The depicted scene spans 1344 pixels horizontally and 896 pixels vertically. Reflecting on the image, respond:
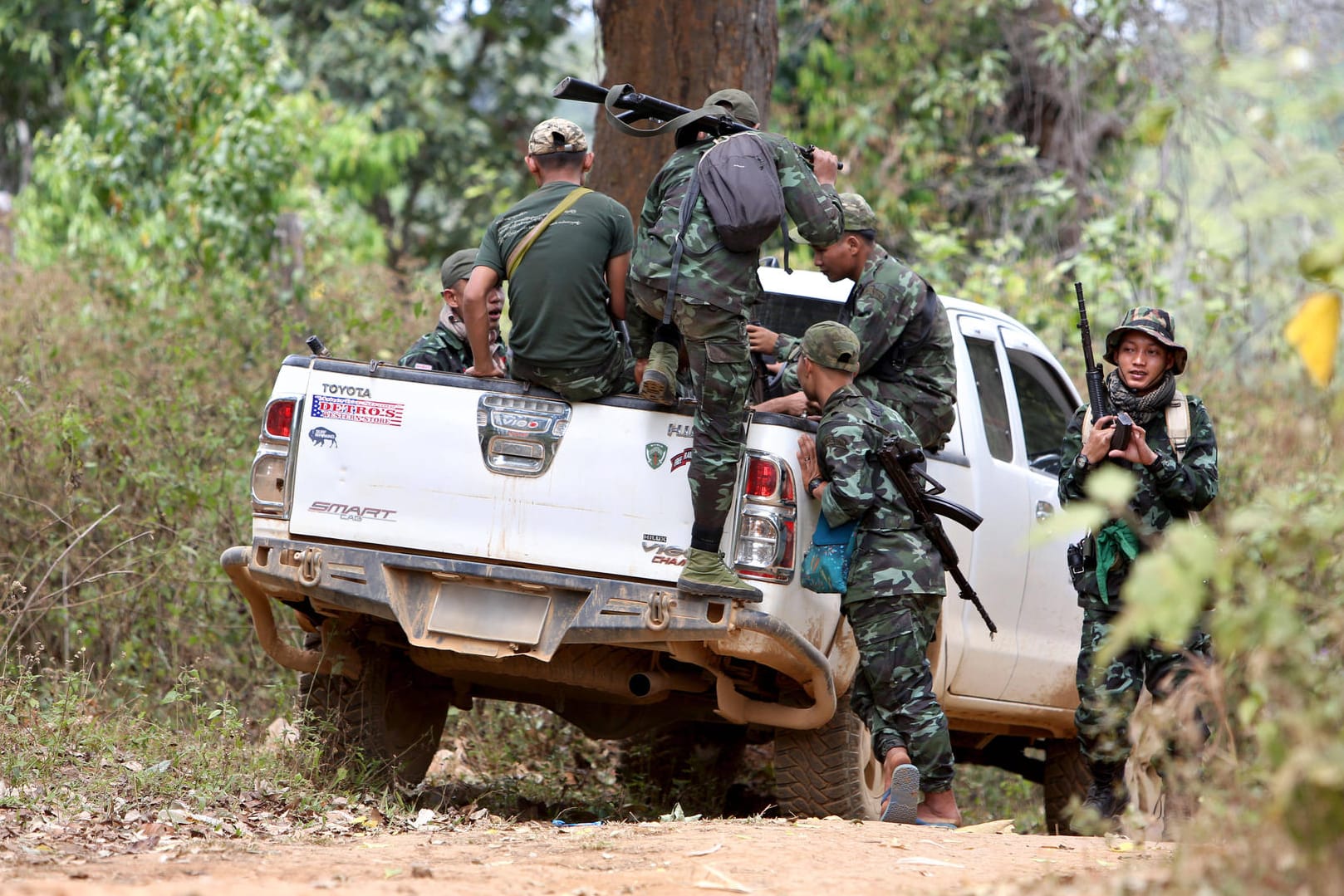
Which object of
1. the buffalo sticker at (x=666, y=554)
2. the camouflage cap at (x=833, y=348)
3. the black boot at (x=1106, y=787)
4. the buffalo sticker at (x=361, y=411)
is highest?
the camouflage cap at (x=833, y=348)

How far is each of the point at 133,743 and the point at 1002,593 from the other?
3374 mm

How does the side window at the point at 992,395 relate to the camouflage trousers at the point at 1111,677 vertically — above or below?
above

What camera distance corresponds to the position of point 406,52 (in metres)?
18.8

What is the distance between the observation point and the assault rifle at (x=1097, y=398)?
551cm

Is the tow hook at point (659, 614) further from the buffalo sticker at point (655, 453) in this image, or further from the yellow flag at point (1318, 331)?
the yellow flag at point (1318, 331)

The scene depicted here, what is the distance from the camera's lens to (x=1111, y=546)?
5.57m

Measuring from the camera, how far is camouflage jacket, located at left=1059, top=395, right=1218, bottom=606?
5551 millimetres

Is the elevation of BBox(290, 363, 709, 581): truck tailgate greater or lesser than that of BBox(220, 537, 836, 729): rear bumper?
greater

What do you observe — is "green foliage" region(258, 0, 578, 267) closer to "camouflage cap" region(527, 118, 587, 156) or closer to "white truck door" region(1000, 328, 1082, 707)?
"white truck door" region(1000, 328, 1082, 707)

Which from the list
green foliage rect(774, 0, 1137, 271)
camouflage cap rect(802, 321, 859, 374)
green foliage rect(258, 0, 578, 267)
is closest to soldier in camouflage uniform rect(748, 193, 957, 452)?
camouflage cap rect(802, 321, 859, 374)

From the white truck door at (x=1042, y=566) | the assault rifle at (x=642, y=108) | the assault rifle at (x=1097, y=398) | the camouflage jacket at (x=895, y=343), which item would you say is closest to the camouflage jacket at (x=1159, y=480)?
the assault rifle at (x=1097, y=398)

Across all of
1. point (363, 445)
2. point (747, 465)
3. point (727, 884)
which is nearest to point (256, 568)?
point (363, 445)

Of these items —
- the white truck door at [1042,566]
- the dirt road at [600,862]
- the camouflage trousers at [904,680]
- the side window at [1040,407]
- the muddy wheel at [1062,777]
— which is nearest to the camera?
the dirt road at [600,862]

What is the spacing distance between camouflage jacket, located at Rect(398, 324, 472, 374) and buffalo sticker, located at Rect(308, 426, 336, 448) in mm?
987
